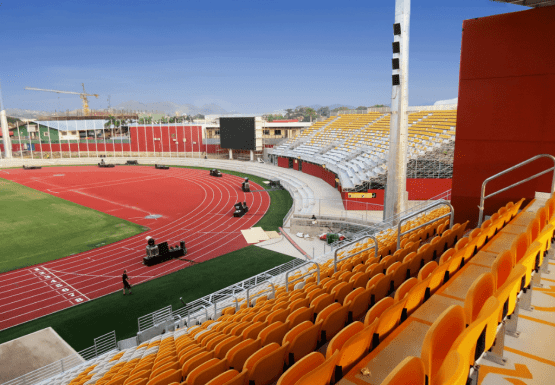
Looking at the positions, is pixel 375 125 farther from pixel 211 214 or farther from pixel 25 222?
pixel 25 222

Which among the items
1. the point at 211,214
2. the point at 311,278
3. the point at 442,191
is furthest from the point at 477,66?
the point at 211,214

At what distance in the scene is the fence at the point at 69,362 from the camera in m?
10.3

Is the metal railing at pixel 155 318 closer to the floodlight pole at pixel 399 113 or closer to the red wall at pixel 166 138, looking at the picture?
the floodlight pole at pixel 399 113

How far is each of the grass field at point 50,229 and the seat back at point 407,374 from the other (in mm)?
22307

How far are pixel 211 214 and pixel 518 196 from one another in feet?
72.3

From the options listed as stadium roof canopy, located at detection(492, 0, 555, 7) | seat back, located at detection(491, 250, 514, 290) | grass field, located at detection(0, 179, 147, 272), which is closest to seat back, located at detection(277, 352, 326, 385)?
seat back, located at detection(491, 250, 514, 290)

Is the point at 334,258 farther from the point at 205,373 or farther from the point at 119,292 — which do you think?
the point at 119,292

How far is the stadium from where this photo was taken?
3.46 metres

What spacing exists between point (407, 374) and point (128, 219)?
28.0m

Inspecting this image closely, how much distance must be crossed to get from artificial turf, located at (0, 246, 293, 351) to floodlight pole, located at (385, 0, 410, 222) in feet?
20.9

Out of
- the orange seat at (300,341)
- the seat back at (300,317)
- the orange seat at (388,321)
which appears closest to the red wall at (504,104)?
the seat back at (300,317)

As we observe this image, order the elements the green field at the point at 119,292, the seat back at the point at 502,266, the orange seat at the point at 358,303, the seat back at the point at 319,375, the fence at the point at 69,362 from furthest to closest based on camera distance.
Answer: the green field at the point at 119,292, the fence at the point at 69,362, the orange seat at the point at 358,303, the seat back at the point at 502,266, the seat back at the point at 319,375

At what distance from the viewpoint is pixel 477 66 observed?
36.6 feet

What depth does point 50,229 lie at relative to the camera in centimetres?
2497
